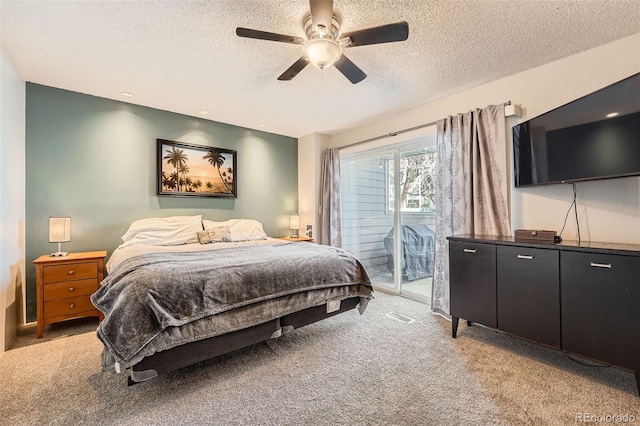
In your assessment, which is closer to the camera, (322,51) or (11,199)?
(322,51)

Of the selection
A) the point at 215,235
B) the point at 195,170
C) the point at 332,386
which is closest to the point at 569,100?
the point at 332,386

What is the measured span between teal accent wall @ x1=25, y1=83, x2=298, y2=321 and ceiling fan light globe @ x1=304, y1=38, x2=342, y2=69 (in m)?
2.74

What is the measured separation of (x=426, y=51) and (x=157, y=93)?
9.46 ft

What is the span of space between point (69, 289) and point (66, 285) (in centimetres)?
5

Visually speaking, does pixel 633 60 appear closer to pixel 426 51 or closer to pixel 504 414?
pixel 426 51

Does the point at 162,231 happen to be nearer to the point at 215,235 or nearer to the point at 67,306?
the point at 215,235

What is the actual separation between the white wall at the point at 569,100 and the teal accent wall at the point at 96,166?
3642mm

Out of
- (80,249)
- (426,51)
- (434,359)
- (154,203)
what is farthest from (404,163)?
(80,249)

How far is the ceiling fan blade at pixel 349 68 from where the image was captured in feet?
6.93

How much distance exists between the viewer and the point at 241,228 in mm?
Result: 4004

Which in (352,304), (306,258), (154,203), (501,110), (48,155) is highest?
(501,110)

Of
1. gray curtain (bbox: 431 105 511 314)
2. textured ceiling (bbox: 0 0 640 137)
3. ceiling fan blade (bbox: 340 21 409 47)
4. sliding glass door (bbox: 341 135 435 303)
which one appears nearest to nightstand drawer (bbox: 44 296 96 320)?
textured ceiling (bbox: 0 0 640 137)

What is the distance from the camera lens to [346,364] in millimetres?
2148

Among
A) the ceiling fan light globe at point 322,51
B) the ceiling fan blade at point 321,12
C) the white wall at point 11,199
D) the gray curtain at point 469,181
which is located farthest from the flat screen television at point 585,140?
the white wall at point 11,199
